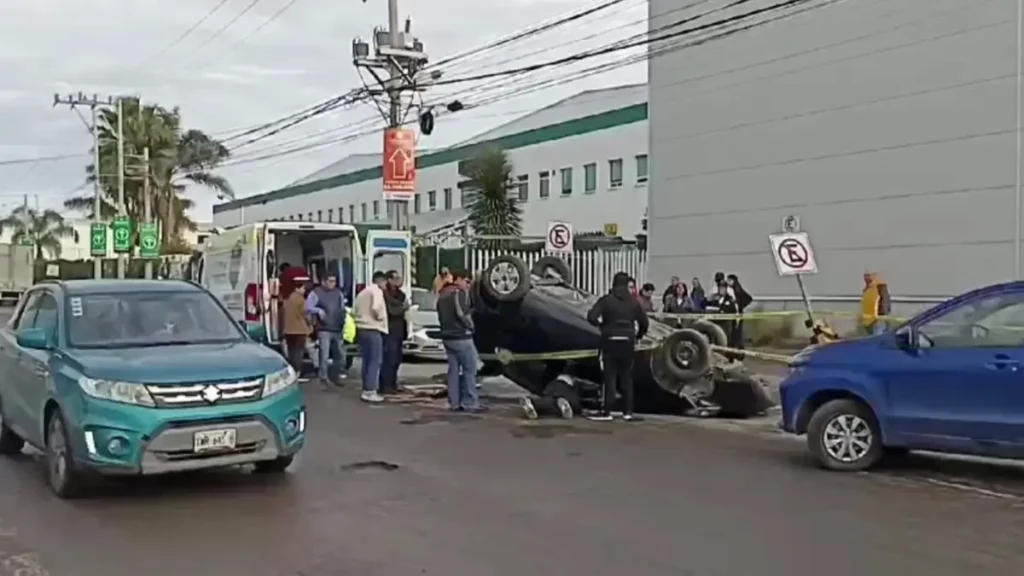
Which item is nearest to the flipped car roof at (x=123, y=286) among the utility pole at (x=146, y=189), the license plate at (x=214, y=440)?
the license plate at (x=214, y=440)

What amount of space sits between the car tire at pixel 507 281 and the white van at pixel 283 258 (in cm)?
568

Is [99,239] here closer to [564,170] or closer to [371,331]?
[564,170]

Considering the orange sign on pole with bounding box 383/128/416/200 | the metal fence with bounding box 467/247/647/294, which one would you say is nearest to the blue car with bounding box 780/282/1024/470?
the orange sign on pole with bounding box 383/128/416/200

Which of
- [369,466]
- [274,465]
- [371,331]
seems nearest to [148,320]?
[274,465]

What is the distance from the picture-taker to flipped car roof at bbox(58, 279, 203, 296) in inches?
409

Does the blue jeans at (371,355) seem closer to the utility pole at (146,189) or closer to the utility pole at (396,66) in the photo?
the utility pole at (396,66)

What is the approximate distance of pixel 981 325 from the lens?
10125 mm

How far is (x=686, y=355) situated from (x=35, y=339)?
763 cm

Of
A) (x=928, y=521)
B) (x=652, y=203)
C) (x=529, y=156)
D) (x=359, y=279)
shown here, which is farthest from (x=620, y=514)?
(x=529, y=156)

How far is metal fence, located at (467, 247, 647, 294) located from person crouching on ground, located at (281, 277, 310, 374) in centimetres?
1283

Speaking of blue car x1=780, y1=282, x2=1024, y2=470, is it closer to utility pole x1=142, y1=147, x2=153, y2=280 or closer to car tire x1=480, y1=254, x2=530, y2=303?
car tire x1=480, y1=254, x2=530, y2=303

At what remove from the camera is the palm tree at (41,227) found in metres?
97.3

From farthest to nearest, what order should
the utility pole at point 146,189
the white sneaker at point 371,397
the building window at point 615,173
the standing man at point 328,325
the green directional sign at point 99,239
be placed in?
the utility pole at point 146,189
the green directional sign at point 99,239
the building window at point 615,173
the standing man at point 328,325
the white sneaker at point 371,397

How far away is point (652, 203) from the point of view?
120 feet
